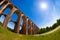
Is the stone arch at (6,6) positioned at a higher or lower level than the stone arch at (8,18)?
higher

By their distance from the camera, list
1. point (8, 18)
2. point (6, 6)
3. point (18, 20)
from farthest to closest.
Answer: point (18, 20) < point (6, 6) < point (8, 18)

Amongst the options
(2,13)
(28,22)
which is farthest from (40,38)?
(28,22)

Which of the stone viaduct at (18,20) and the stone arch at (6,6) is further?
the stone viaduct at (18,20)

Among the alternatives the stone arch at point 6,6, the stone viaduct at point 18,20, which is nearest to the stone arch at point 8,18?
the stone viaduct at point 18,20

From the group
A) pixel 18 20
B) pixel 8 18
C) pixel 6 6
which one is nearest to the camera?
pixel 8 18

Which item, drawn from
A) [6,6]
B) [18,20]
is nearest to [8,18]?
[6,6]

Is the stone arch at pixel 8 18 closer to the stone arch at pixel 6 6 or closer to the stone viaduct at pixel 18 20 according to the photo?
the stone viaduct at pixel 18 20

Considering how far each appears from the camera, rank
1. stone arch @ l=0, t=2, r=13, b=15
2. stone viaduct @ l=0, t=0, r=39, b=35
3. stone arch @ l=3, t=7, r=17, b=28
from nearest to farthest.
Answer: stone arch @ l=3, t=7, r=17, b=28 < stone arch @ l=0, t=2, r=13, b=15 < stone viaduct @ l=0, t=0, r=39, b=35

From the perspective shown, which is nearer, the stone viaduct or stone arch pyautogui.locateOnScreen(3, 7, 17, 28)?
stone arch pyautogui.locateOnScreen(3, 7, 17, 28)

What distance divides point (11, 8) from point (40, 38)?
24481 millimetres

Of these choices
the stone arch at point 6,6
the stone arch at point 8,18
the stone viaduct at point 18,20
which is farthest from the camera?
the stone viaduct at point 18,20

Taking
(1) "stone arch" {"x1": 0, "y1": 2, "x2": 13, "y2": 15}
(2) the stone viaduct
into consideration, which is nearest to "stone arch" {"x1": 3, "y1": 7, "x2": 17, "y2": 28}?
(2) the stone viaduct

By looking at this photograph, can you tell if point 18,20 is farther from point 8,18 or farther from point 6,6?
point 6,6

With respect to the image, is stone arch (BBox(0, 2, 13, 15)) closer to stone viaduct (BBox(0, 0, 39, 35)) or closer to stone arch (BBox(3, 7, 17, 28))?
stone viaduct (BBox(0, 0, 39, 35))
